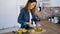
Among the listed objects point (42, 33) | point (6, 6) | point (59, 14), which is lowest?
point (42, 33)

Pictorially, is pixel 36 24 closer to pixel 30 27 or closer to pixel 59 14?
pixel 30 27

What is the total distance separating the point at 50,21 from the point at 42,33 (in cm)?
60

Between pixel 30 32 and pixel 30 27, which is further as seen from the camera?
pixel 30 27

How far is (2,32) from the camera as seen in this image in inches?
69.9

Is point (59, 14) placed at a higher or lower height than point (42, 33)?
higher

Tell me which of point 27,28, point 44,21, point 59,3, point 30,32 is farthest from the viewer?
point 59,3

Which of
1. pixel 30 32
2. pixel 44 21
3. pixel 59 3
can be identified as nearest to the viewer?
pixel 30 32

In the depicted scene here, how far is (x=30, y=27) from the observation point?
5.85ft

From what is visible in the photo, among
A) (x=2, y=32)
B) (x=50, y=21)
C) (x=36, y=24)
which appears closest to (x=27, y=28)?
(x=36, y=24)

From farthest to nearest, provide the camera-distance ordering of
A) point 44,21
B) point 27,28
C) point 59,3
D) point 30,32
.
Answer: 1. point 59,3
2. point 44,21
3. point 27,28
4. point 30,32

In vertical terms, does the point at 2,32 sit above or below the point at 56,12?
below

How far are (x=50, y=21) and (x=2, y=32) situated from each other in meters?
0.89

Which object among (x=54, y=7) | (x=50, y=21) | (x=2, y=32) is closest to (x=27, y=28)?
(x=2, y=32)

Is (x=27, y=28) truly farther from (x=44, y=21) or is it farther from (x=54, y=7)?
(x=54, y=7)
